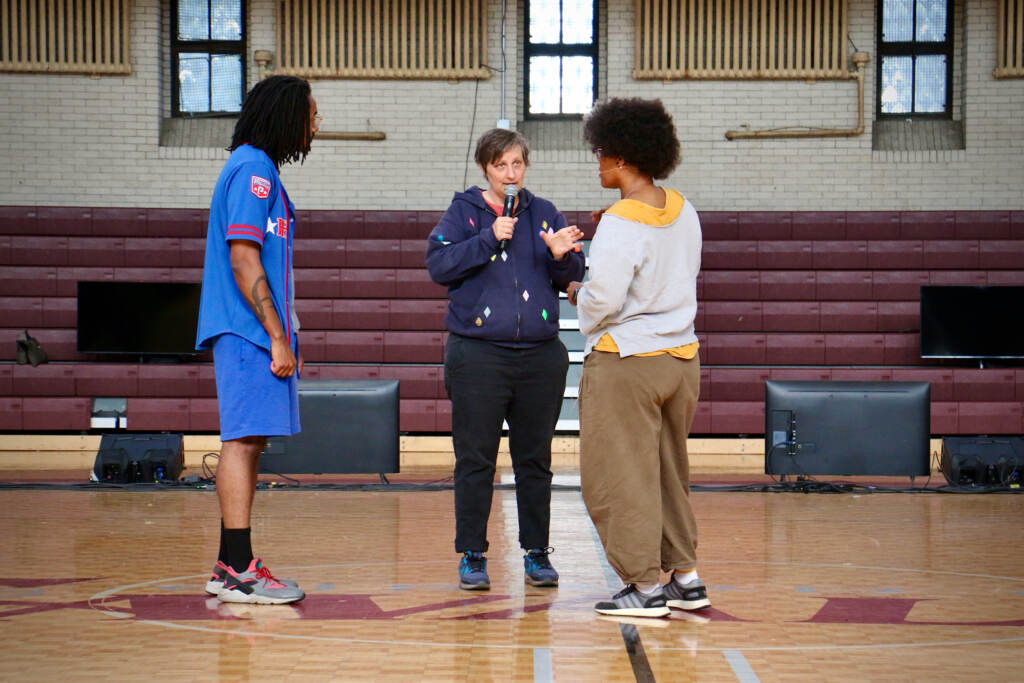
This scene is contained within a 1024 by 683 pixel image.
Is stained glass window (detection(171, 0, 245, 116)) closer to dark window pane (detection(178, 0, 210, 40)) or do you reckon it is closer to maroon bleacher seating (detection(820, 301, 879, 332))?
dark window pane (detection(178, 0, 210, 40))

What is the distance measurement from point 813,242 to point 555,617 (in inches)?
321

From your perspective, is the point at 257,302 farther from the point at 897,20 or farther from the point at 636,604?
the point at 897,20

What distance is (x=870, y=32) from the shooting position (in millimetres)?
11297

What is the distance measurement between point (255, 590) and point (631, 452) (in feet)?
3.43

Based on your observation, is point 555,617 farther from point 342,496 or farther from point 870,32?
point 870,32

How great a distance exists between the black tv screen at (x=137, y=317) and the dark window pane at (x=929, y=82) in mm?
6701

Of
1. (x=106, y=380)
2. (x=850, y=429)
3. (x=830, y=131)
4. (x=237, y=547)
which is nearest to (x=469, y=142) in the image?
(x=830, y=131)

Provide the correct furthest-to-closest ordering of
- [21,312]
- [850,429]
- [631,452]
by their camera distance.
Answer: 1. [21,312]
2. [850,429]
3. [631,452]

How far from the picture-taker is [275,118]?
342 cm

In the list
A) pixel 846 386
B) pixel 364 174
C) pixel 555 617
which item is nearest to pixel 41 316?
pixel 364 174

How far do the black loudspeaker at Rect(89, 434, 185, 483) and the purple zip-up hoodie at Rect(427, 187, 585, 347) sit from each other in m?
3.93

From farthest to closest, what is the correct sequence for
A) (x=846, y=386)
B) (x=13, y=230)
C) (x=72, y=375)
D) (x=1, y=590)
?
(x=13, y=230), (x=72, y=375), (x=846, y=386), (x=1, y=590)

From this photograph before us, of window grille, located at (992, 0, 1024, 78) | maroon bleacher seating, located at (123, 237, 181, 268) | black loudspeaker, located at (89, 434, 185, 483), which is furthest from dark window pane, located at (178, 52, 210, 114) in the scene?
window grille, located at (992, 0, 1024, 78)

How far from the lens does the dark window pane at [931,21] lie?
1150 centimetres
